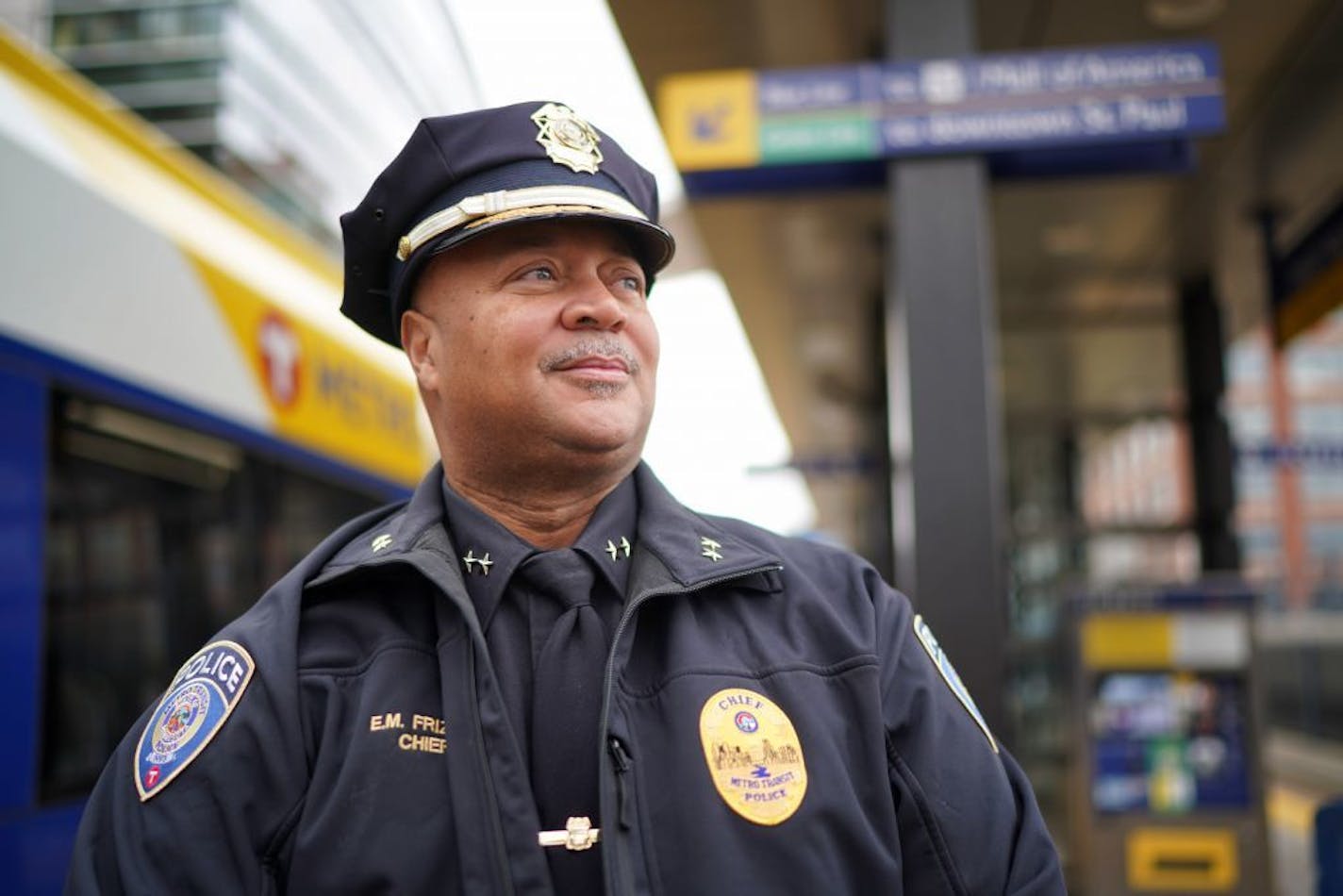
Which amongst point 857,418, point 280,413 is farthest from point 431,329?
point 857,418

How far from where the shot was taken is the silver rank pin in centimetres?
175

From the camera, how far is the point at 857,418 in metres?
17.6

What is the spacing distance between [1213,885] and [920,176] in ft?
13.2

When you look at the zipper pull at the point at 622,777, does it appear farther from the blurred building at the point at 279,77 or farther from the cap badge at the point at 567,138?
the blurred building at the point at 279,77

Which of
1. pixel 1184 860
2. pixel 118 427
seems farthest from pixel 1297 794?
pixel 118 427

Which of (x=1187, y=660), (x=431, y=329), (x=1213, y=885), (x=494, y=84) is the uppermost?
(x=494, y=84)

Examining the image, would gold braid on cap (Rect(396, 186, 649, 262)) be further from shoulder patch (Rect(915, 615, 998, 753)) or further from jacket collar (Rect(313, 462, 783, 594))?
shoulder patch (Rect(915, 615, 998, 753))

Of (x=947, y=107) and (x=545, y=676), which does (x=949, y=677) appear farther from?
(x=947, y=107)

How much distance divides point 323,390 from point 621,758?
4320 millimetres

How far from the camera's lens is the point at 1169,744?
6.30 meters

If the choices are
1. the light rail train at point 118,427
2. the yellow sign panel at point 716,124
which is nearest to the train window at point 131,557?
the light rail train at point 118,427

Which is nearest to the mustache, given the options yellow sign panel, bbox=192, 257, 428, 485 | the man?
the man

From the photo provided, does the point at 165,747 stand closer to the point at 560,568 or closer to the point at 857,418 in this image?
the point at 560,568

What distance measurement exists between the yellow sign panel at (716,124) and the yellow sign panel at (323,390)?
71.7 inches
